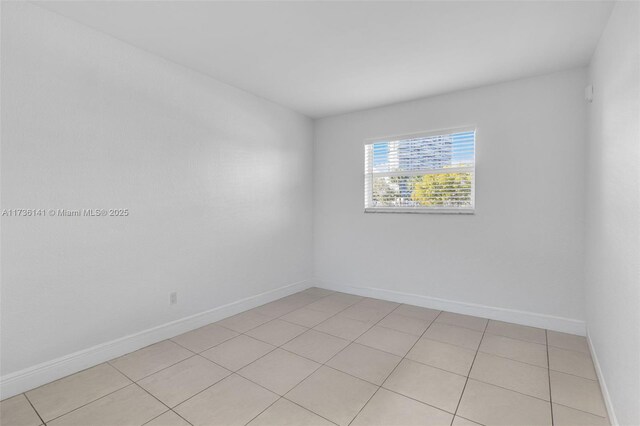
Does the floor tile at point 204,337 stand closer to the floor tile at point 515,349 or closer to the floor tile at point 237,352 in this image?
the floor tile at point 237,352

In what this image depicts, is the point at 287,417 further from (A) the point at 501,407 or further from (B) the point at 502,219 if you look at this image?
(B) the point at 502,219

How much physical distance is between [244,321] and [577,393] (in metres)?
2.71

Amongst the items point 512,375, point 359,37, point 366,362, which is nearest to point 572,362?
point 512,375

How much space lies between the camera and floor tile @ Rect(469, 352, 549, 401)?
201 centimetres

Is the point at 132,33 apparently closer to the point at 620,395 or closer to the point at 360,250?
the point at 360,250

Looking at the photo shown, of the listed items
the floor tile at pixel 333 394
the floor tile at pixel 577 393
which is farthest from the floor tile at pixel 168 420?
the floor tile at pixel 577 393

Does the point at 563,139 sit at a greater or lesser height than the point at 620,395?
greater

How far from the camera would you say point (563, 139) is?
2879 mm

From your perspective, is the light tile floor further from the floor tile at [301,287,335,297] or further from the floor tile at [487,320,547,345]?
the floor tile at [301,287,335,297]

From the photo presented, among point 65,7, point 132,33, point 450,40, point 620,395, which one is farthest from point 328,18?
point 620,395

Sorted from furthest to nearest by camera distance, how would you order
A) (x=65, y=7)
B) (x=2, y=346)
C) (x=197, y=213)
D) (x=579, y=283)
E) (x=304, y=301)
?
(x=304, y=301)
(x=197, y=213)
(x=579, y=283)
(x=65, y=7)
(x=2, y=346)

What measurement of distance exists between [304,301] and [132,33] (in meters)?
3.17

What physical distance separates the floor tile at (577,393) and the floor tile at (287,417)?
145 cm

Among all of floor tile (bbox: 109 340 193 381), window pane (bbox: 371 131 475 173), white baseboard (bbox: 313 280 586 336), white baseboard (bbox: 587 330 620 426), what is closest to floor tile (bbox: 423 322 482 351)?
white baseboard (bbox: 313 280 586 336)
